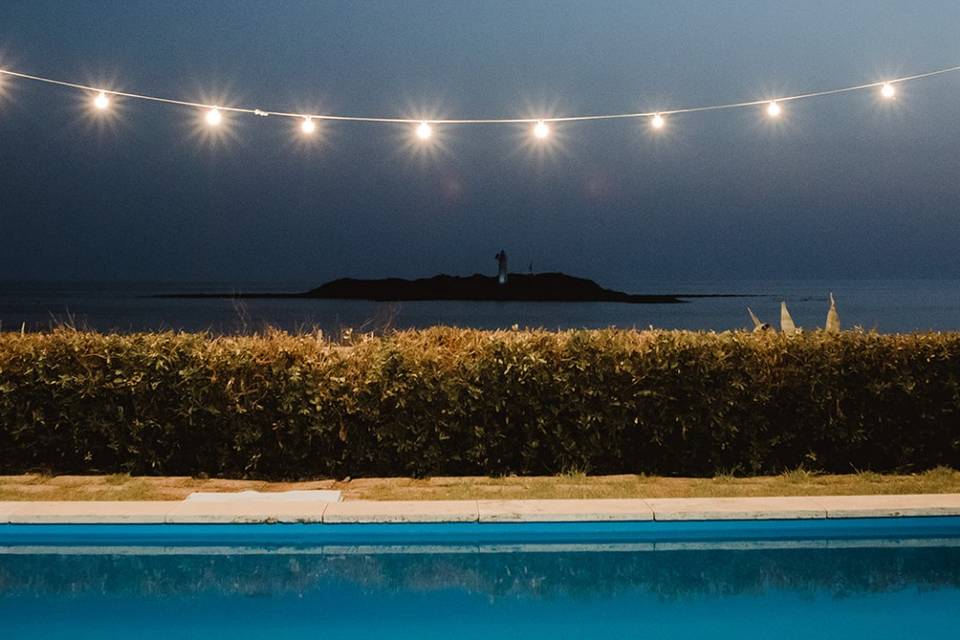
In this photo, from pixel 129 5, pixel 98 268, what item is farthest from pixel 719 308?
pixel 129 5

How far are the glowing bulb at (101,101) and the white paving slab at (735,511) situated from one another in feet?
19.5

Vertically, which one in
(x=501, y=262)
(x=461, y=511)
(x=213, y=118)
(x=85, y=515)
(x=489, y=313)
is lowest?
(x=85, y=515)

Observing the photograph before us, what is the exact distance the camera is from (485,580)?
4.90 meters

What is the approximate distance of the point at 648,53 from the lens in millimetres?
16984

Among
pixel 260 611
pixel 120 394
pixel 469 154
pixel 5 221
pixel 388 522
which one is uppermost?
pixel 469 154

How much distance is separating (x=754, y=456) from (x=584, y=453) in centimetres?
124

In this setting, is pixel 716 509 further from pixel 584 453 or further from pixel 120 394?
pixel 120 394

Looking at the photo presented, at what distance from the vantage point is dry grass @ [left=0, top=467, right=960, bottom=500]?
5629 mm

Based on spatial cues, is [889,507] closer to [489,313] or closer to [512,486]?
[512,486]

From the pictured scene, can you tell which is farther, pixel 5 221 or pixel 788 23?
pixel 5 221

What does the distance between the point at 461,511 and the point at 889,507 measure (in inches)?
99.9

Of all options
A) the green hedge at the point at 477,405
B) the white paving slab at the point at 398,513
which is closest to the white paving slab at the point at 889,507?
the green hedge at the point at 477,405

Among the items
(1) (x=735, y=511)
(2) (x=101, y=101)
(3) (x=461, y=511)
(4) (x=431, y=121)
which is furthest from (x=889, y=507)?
(2) (x=101, y=101)

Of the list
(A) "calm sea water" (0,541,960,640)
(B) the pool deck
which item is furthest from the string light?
(A) "calm sea water" (0,541,960,640)
